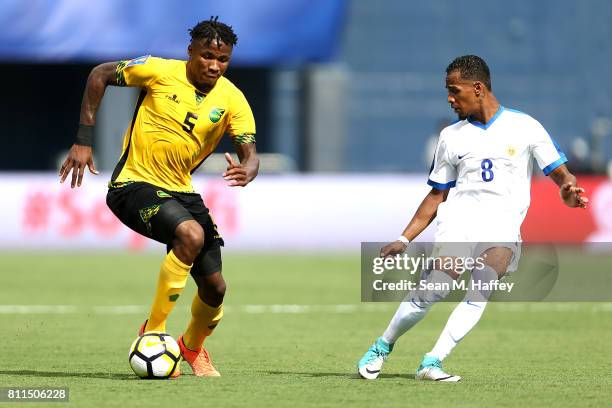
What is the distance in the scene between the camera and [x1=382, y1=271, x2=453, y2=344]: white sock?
8.66 m

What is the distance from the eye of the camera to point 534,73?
36.8m

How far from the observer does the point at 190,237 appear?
8719 mm

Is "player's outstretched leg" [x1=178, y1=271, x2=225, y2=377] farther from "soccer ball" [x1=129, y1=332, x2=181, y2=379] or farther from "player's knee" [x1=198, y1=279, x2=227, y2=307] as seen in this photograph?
"soccer ball" [x1=129, y1=332, x2=181, y2=379]

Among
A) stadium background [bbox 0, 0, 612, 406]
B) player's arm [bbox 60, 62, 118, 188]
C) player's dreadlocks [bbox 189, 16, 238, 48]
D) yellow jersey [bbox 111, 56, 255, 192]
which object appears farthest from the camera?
stadium background [bbox 0, 0, 612, 406]

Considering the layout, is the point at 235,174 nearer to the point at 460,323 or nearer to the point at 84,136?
the point at 84,136

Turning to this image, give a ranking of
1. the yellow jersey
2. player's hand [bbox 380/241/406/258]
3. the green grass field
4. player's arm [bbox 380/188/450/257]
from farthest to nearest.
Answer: the yellow jersey
player's arm [bbox 380/188/450/257]
player's hand [bbox 380/241/406/258]
the green grass field

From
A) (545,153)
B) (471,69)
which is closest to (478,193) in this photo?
(545,153)

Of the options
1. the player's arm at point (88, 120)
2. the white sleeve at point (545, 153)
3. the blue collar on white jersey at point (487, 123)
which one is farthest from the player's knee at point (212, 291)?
the white sleeve at point (545, 153)

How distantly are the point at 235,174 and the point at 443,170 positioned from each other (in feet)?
4.55

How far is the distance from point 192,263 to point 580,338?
4.66 meters

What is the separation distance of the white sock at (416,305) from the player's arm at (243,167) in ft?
4.43

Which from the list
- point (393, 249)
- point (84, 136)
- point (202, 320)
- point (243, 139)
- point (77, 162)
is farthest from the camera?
point (202, 320)

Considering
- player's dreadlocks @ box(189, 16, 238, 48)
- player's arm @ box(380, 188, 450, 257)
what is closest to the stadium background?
player's arm @ box(380, 188, 450, 257)

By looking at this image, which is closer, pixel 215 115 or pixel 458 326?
pixel 458 326
